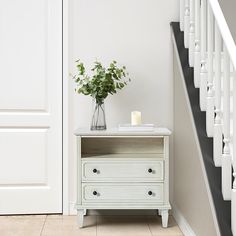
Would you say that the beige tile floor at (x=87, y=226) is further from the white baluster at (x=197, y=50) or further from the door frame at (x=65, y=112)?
the white baluster at (x=197, y=50)

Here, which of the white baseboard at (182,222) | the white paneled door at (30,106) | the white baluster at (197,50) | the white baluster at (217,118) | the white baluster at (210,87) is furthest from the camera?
the white paneled door at (30,106)

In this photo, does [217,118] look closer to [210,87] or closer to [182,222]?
[210,87]

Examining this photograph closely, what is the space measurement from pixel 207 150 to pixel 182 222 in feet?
3.01

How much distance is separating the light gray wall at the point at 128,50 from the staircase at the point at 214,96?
35 cm

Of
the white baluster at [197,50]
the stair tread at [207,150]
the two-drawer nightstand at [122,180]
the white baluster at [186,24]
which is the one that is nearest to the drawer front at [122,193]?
the two-drawer nightstand at [122,180]

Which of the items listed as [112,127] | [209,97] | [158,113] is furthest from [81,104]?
[209,97]

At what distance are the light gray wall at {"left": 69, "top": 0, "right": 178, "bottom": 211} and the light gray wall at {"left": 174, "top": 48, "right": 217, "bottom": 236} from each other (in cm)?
15

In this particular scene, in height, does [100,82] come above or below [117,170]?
above

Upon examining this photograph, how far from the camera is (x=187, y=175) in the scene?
2980 mm

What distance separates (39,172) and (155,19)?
1.43 metres

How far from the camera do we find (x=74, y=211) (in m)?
3.51

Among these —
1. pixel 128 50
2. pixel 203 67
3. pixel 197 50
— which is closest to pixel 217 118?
pixel 203 67

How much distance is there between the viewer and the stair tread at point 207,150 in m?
2.05

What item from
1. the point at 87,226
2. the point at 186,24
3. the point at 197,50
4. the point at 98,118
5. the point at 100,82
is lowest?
the point at 87,226
